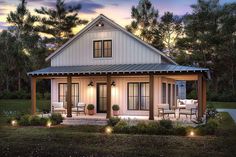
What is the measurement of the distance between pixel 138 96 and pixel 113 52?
323 cm

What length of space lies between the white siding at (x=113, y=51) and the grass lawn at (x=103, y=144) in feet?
23.4

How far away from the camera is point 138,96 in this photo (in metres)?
21.9

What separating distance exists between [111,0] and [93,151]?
19902 mm

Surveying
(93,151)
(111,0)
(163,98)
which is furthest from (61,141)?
(111,0)

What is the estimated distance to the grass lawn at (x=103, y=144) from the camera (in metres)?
10.8

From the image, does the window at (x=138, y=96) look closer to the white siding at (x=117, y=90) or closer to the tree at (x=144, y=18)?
the white siding at (x=117, y=90)

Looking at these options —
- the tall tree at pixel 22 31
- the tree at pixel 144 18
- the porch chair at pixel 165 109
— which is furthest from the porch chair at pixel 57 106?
the tree at pixel 144 18

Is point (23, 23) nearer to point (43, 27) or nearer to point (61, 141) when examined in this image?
point (43, 27)

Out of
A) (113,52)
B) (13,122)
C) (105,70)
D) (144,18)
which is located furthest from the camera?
(144,18)

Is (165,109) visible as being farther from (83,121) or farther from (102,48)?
(102,48)

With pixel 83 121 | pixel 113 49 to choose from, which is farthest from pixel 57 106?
pixel 113 49

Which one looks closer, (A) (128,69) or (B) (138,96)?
(A) (128,69)

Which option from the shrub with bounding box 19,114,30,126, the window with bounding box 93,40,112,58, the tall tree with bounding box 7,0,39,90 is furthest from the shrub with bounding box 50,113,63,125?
the tall tree with bounding box 7,0,39,90

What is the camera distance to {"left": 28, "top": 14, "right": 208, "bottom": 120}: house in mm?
21469
